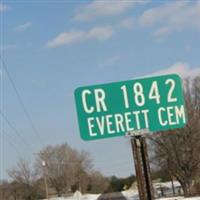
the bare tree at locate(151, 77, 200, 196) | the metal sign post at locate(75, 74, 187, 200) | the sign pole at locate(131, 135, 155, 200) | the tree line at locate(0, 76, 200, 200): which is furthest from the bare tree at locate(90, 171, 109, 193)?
the metal sign post at locate(75, 74, 187, 200)

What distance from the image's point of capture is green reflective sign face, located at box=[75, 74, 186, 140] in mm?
8328

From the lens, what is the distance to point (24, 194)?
119125 millimetres

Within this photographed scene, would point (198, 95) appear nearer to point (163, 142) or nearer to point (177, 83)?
point (163, 142)

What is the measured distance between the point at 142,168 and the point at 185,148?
207ft

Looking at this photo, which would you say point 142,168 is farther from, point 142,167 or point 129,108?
point 129,108

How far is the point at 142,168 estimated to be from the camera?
8.69m

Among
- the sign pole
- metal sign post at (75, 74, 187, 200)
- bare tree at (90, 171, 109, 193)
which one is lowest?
the sign pole

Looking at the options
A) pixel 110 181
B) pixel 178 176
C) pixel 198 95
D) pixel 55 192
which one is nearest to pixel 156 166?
pixel 178 176

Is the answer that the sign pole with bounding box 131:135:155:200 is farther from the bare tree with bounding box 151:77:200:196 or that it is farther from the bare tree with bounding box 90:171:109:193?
the bare tree with bounding box 90:171:109:193

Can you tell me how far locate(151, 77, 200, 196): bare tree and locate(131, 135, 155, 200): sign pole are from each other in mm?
60438


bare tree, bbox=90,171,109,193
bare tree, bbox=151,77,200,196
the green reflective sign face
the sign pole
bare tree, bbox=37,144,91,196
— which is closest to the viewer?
the green reflective sign face

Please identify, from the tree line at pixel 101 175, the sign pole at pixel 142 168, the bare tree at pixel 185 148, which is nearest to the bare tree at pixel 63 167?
the tree line at pixel 101 175

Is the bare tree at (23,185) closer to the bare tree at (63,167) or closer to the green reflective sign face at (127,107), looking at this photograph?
the bare tree at (63,167)

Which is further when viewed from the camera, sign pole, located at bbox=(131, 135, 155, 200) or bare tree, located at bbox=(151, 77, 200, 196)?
bare tree, located at bbox=(151, 77, 200, 196)
